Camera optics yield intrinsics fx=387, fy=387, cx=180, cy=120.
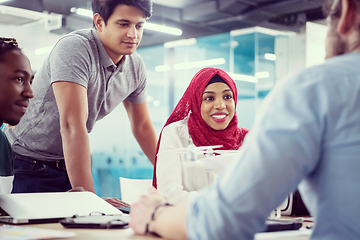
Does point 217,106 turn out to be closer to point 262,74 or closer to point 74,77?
point 74,77

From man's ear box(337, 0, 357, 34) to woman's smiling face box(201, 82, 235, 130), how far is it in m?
1.35

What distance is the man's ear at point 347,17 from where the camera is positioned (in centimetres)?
61

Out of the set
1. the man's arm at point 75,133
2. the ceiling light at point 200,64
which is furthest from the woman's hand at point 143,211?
the ceiling light at point 200,64

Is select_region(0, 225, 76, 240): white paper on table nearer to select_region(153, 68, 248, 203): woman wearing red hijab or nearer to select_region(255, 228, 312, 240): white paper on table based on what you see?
select_region(255, 228, 312, 240): white paper on table

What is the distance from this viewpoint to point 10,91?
1229 millimetres

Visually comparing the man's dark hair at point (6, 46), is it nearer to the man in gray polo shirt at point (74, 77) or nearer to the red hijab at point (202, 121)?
the man in gray polo shirt at point (74, 77)

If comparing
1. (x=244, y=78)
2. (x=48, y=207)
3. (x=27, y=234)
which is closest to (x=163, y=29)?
(x=244, y=78)

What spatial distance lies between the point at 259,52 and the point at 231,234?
558 centimetres

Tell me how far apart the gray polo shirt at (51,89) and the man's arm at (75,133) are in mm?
93

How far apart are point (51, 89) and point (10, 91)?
22.7 inches

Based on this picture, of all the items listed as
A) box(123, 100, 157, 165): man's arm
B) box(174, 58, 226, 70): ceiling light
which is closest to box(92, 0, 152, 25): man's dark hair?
box(123, 100, 157, 165): man's arm

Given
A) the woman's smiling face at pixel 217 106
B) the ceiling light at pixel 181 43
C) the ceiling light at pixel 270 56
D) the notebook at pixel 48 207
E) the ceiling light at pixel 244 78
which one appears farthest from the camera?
the ceiling light at pixel 181 43

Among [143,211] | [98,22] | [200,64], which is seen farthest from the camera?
[200,64]

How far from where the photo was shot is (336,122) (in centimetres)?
53
